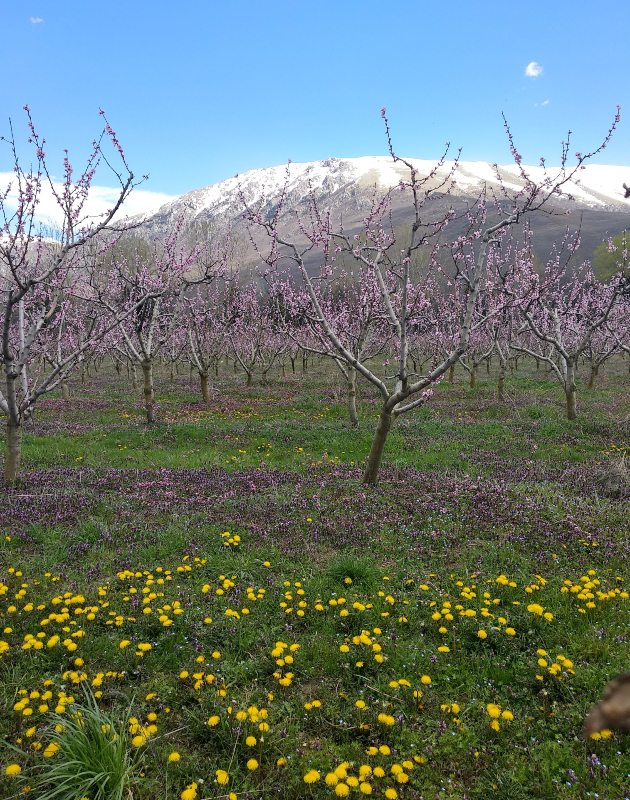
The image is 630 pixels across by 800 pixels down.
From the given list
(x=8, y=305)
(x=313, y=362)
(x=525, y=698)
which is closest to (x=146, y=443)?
(x=8, y=305)

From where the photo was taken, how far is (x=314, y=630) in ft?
17.6

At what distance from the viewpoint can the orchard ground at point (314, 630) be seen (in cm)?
372

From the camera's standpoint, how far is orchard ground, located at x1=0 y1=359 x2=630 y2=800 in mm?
3725

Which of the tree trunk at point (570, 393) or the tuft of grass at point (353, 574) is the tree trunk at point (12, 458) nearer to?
the tuft of grass at point (353, 574)

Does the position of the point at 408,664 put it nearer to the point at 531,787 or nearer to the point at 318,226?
the point at 531,787

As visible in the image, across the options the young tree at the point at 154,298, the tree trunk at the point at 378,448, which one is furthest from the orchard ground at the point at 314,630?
the young tree at the point at 154,298

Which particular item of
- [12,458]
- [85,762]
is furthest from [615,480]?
[12,458]

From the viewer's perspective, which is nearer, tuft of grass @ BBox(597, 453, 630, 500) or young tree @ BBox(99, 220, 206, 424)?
tuft of grass @ BBox(597, 453, 630, 500)

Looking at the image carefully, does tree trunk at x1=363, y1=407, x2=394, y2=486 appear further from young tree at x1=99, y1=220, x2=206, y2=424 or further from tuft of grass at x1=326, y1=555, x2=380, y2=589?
young tree at x1=99, y1=220, x2=206, y2=424

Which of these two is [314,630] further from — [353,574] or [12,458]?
[12,458]

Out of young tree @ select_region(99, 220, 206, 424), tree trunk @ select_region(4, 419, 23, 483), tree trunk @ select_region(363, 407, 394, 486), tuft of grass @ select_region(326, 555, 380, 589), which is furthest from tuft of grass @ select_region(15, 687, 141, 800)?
young tree @ select_region(99, 220, 206, 424)

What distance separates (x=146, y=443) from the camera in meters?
14.4

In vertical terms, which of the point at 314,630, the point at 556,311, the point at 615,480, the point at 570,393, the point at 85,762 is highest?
the point at 556,311

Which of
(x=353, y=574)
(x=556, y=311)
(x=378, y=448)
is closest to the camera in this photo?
(x=353, y=574)
